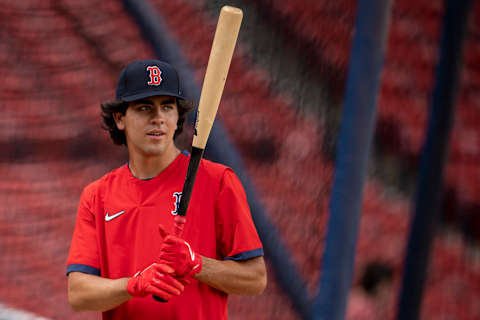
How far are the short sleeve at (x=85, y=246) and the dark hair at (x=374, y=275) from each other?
3.33 feet

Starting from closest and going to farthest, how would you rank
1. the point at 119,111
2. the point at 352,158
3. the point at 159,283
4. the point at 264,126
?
the point at 159,283 → the point at 119,111 → the point at 352,158 → the point at 264,126

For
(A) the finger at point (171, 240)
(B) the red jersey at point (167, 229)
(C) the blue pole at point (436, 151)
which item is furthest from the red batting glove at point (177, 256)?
(C) the blue pole at point (436, 151)

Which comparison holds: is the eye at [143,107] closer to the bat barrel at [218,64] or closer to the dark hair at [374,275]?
the bat barrel at [218,64]

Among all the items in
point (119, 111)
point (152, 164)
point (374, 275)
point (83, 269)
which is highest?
point (119, 111)

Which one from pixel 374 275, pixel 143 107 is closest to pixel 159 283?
pixel 143 107

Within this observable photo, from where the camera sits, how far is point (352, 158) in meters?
1.69

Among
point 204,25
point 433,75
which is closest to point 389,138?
point 433,75

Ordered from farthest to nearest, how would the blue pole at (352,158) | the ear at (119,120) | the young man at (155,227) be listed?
1. the blue pole at (352,158)
2. the ear at (119,120)
3. the young man at (155,227)

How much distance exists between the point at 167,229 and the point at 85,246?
0.18m

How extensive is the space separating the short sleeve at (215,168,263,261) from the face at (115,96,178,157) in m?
0.14

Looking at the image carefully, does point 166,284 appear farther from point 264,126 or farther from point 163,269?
point 264,126

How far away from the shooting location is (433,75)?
1.99 meters

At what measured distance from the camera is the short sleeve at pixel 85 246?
114 centimetres

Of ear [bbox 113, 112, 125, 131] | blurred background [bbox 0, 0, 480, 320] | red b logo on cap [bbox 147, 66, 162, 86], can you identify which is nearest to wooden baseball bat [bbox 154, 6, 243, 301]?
red b logo on cap [bbox 147, 66, 162, 86]
